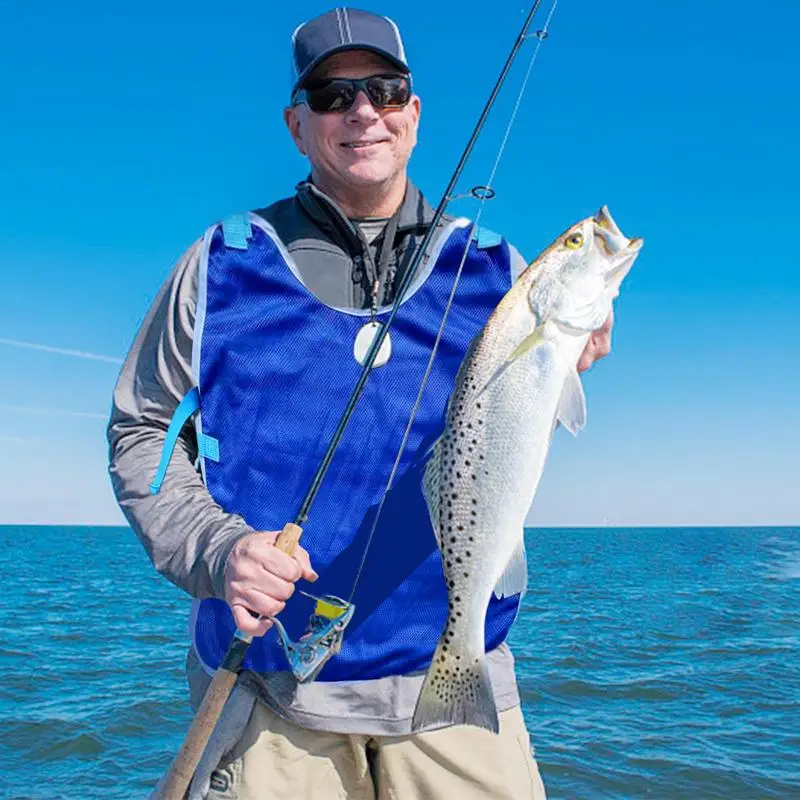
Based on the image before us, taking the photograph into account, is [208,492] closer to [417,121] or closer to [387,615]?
[387,615]

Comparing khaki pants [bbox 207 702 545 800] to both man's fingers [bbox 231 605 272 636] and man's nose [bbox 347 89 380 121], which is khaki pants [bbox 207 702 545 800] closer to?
man's fingers [bbox 231 605 272 636]

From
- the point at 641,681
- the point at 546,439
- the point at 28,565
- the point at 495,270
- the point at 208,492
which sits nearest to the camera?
the point at 546,439

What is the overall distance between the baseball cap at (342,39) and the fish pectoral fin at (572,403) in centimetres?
144

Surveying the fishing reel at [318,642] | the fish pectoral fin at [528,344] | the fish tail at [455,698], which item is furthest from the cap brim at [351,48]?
the fish tail at [455,698]

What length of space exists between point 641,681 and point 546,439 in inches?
507

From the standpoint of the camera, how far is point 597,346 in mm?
3201

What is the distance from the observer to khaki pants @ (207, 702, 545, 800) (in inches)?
125

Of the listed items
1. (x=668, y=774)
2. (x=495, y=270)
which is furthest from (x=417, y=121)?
(x=668, y=774)

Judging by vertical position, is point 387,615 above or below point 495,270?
below

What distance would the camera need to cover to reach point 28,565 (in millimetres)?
49312

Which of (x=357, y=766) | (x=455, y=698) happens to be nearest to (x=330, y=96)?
(x=455, y=698)

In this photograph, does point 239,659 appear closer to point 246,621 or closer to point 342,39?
point 246,621

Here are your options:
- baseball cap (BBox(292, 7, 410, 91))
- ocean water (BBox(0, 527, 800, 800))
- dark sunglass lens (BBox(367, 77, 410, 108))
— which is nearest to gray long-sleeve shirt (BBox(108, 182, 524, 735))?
dark sunglass lens (BBox(367, 77, 410, 108))

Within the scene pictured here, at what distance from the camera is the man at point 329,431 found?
126 inches
